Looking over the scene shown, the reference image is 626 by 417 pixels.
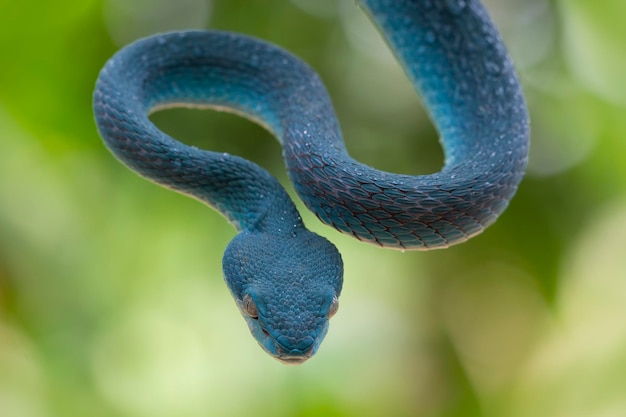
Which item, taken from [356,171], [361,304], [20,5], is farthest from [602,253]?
[20,5]

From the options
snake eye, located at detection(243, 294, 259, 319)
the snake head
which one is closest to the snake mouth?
the snake head

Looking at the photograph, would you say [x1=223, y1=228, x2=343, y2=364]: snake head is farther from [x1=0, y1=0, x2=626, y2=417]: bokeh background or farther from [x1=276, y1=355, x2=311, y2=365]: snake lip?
[x1=0, y1=0, x2=626, y2=417]: bokeh background

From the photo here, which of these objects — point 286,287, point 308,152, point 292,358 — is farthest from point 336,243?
point 292,358

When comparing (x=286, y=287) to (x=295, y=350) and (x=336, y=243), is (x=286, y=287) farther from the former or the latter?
(x=336, y=243)

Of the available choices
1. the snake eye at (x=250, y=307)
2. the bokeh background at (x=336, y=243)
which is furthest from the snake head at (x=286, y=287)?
the bokeh background at (x=336, y=243)

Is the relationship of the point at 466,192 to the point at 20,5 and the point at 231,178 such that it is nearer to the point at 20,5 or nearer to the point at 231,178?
the point at 231,178

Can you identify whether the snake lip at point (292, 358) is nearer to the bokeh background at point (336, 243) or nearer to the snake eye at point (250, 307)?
the snake eye at point (250, 307)

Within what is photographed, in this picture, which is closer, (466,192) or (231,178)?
(466,192)
